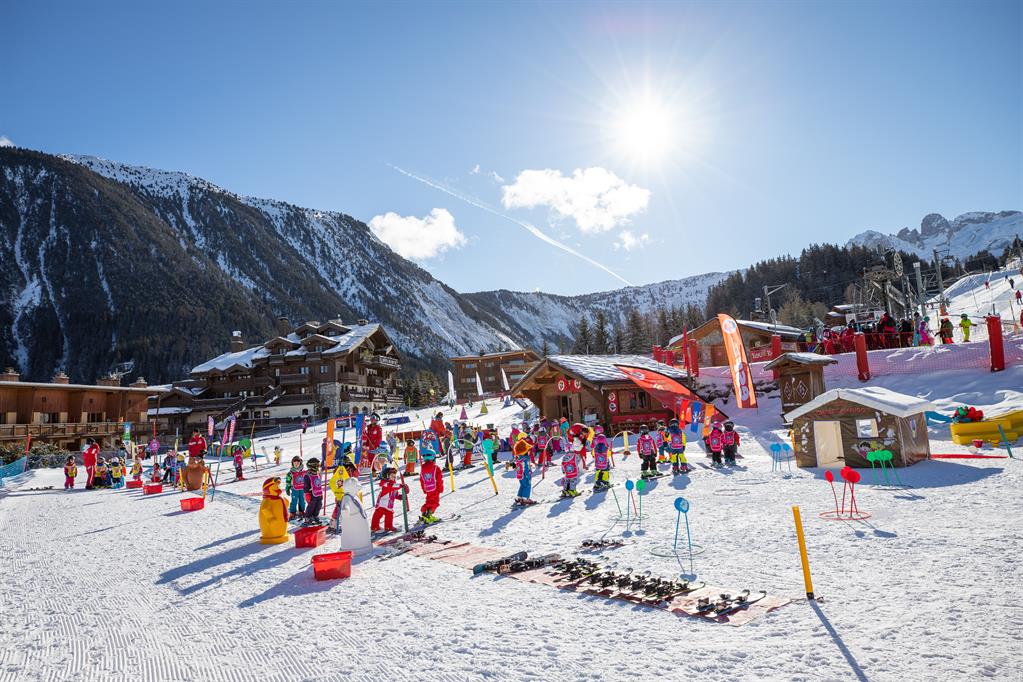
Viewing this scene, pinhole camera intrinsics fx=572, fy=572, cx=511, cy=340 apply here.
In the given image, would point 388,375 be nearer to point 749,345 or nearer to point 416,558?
point 749,345

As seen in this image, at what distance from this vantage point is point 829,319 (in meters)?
57.0

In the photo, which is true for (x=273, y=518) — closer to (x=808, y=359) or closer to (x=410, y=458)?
(x=410, y=458)

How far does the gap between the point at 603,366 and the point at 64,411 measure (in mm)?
38660

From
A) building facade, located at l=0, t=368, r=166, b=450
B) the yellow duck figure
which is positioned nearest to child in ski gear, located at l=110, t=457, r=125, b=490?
the yellow duck figure

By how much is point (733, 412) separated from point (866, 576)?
69.8 ft

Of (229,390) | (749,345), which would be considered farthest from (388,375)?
(749,345)

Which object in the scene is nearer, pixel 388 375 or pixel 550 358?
pixel 550 358

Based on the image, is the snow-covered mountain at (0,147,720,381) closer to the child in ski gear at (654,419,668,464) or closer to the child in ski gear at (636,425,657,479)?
the child in ski gear at (654,419,668,464)

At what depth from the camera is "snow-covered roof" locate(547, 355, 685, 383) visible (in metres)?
26.2

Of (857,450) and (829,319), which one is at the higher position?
(829,319)

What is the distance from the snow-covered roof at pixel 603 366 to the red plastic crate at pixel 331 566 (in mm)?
18408

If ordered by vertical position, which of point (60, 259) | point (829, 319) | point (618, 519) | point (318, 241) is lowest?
point (618, 519)

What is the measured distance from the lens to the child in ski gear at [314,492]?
1238 cm

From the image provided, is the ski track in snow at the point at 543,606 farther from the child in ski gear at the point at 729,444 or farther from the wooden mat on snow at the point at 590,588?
the child in ski gear at the point at 729,444
